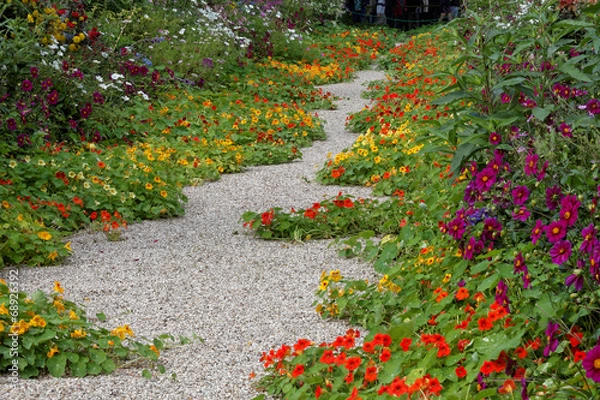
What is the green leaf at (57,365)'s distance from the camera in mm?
3035

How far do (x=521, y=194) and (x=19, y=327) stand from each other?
1975 mm

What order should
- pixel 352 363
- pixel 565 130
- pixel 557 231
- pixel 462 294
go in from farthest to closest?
pixel 565 130, pixel 462 294, pixel 352 363, pixel 557 231

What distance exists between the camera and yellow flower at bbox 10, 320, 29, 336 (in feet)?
9.82

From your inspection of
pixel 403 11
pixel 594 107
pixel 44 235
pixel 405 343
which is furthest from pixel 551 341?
pixel 403 11

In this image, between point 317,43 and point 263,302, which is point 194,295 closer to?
point 263,302

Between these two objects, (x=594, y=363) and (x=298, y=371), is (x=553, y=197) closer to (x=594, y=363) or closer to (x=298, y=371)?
(x=594, y=363)

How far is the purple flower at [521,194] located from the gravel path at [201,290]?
1.17 meters

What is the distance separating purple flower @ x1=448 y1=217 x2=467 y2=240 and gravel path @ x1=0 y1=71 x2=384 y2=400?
0.74m

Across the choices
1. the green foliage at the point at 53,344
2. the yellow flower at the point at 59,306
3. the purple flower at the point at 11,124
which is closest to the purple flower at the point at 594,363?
the green foliage at the point at 53,344

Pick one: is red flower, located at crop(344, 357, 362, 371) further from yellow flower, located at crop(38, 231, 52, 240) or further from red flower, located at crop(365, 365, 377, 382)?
yellow flower, located at crop(38, 231, 52, 240)

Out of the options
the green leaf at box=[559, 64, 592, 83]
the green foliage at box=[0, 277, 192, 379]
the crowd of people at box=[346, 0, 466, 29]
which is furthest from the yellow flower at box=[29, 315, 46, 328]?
the crowd of people at box=[346, 0, 466, 29]

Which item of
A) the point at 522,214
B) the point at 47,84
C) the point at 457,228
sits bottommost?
the point at 457,228

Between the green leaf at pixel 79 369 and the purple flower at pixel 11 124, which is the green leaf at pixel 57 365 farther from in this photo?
the purple flower at pixel 11 124

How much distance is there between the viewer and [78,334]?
3129mm
